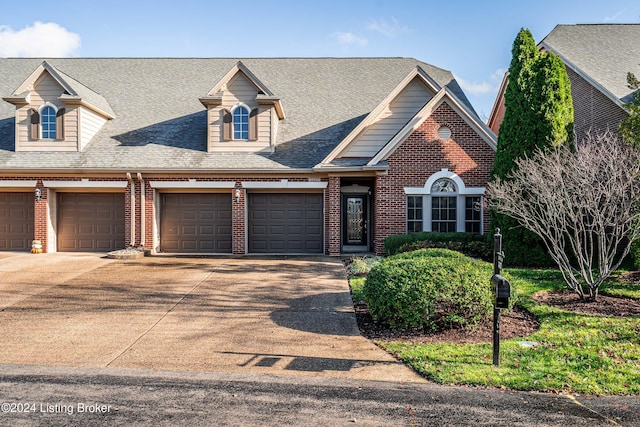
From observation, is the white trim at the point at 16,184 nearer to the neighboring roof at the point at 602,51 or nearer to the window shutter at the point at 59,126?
the window shutter at the point at 59,126

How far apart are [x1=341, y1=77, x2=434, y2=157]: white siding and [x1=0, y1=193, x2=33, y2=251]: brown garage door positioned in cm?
1192

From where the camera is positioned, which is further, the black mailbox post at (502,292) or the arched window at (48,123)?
the arched window at (48,123)

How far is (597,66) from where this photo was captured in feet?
57.3

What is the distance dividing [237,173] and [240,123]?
2026mm

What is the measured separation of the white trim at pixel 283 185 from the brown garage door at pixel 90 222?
491 cm

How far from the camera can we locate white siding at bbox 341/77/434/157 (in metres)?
16.0

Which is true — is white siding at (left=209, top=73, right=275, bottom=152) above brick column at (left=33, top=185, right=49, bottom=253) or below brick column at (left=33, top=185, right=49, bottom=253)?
above

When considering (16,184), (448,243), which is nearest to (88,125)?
(16,184)

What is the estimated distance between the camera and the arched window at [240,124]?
54.8 ft

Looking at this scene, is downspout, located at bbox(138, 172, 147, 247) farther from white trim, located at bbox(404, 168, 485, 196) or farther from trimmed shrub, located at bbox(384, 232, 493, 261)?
white trim, located at bbox(404, 168, 485, 196)

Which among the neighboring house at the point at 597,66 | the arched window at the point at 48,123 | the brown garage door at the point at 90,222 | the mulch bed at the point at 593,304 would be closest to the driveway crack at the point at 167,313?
the brown garage door at the point at 90,222

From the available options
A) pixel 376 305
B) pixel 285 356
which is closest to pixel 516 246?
pixel 376 305

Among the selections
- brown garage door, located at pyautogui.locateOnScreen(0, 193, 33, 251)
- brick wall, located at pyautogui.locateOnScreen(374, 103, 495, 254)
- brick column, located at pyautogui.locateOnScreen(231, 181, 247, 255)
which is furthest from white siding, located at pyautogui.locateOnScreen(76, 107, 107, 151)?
brick wall, located at pyautogui.locateOnScreen(374, 103, 495, 254)

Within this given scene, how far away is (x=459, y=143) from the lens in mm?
15156
